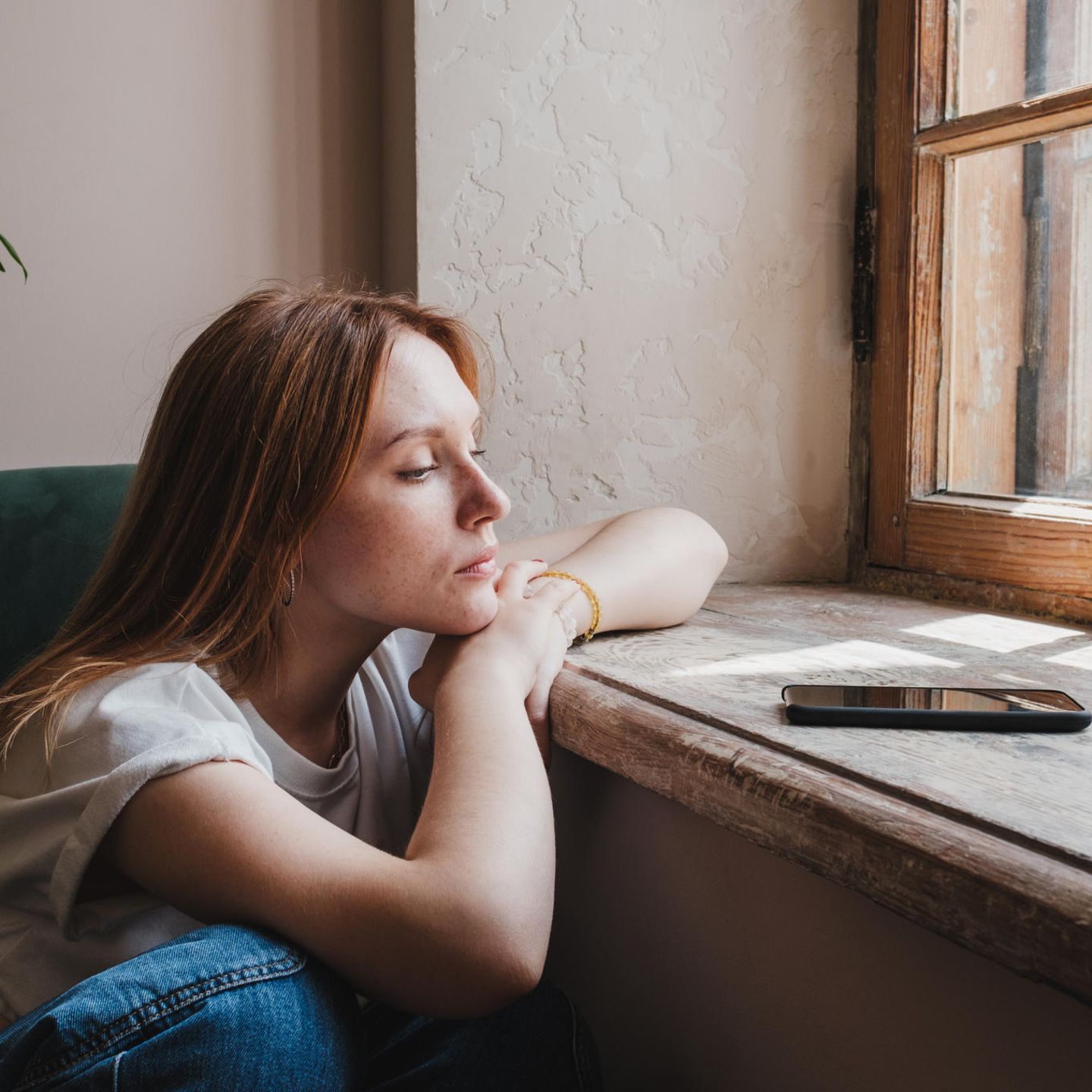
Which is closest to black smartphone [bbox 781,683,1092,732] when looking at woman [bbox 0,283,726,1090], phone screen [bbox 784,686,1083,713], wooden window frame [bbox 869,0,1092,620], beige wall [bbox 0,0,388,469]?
phone screen [bbox 784,686,1083,713]

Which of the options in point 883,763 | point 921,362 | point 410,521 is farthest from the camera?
point 921,362

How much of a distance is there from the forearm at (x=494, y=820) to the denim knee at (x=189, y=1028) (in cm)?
12

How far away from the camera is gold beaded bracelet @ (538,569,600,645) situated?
1.10m

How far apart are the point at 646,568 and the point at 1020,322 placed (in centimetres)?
59

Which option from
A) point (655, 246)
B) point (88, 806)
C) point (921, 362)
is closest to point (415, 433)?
point (88, 806)

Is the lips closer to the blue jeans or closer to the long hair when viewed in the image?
the long hair

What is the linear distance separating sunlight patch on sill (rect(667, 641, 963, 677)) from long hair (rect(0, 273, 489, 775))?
0.39 m

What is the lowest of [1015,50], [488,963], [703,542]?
[488,963]

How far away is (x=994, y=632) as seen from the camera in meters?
1.16

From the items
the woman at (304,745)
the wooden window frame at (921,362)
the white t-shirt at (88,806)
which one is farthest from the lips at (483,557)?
the wooden window frame at (921,362)

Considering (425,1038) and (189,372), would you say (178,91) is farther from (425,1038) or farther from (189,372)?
(425,1038)

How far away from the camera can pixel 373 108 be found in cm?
145

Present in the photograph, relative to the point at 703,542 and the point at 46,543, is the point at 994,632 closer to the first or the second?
the point at 703,542

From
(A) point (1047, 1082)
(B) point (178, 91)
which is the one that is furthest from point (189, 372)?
(A) point (1047, 1082)
